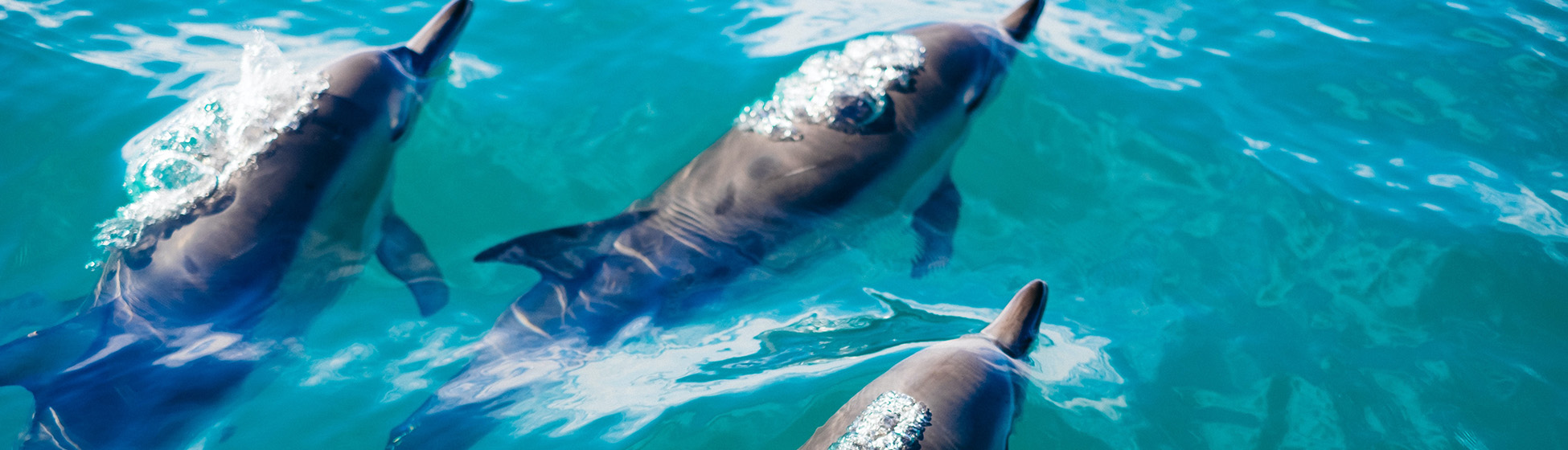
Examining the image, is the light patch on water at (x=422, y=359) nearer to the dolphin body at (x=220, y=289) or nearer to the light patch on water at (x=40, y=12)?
the dolphin body at (x=220, y=289)

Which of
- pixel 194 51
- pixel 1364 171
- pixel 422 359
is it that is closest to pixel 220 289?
pixel 422 359

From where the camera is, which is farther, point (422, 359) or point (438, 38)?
point (438, 38)

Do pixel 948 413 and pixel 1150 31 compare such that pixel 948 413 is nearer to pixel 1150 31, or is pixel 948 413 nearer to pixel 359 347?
pixel 359 347

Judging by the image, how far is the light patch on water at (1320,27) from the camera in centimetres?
702

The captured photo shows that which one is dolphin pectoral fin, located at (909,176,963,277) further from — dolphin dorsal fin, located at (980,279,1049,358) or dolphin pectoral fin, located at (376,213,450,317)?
dolphin pectoral fin, located at (376,213,450,317)

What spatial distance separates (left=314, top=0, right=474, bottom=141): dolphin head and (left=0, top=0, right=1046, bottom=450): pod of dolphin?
19 millimetres

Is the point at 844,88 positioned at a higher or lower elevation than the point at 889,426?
higher

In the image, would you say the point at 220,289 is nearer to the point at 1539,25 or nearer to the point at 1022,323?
the point at 1022,323

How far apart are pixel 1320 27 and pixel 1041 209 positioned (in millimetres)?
3742

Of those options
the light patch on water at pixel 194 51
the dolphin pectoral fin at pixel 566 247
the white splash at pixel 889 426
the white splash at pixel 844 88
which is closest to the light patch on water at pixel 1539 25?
the white splash at pixel 844 88

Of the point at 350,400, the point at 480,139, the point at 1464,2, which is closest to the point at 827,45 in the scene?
the point at 480,139

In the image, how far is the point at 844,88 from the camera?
15.1ft

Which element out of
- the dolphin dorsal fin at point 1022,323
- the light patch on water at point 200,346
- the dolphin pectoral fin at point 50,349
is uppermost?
the dolphin pectoral fin at point 50,349

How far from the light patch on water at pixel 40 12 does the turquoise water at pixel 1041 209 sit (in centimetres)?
3
